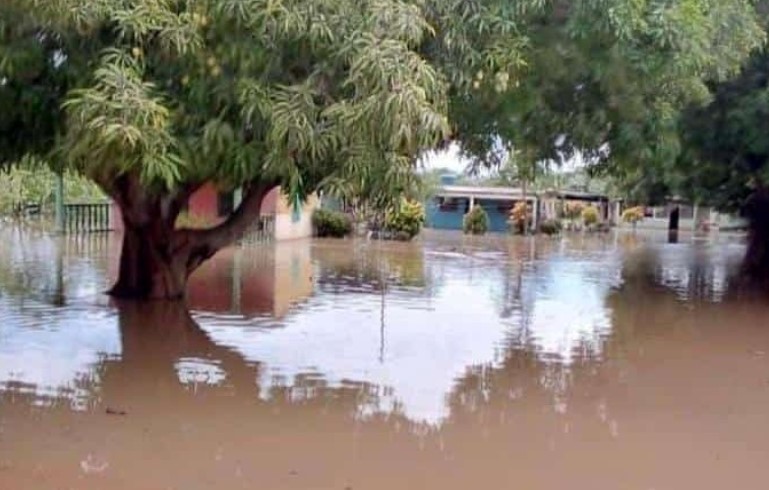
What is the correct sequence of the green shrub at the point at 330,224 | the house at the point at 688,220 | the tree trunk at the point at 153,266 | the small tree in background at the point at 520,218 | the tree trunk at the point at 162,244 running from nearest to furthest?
the tree trunk at the point at 162,244, the tree trunk at the point at 153,266, the green shrub at the point at 330,224, the small tree in background at the point at 520,218, the house at the point at 688,220

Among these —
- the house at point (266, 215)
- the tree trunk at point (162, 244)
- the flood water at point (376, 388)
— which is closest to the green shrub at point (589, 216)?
the house at point (266, 215)

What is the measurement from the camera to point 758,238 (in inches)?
933

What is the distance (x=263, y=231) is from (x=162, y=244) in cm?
1511

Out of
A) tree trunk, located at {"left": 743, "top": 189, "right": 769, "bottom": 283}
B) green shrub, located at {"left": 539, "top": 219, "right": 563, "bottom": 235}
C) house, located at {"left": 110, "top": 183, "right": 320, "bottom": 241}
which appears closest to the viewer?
tree trunk, located at {"left": 743, "top": 189, "right": 769, "bottom": 283}

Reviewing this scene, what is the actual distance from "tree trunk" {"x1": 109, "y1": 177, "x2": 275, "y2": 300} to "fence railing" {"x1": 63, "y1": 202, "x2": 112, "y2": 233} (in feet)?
49.3

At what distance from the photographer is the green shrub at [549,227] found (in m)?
43.4

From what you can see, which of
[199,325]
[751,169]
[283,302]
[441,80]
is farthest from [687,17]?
[751,169]

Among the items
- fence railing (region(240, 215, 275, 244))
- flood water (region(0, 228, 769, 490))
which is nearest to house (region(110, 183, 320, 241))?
fence railing (region(240, 215, 275, 244))

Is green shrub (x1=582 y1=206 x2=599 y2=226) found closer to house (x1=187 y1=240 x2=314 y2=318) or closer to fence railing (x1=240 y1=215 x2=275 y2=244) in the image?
fence railing (x1=240 y1=215 x2=275 y2=244)

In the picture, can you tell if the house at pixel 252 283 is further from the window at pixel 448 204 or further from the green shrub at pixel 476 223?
the window at pixel 448 204

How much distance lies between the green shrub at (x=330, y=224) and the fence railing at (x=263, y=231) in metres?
4.31

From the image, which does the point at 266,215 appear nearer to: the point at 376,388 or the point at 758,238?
the point at 758,238

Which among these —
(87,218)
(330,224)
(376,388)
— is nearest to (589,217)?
(330,224)

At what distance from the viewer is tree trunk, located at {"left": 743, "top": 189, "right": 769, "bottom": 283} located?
72.6ft
